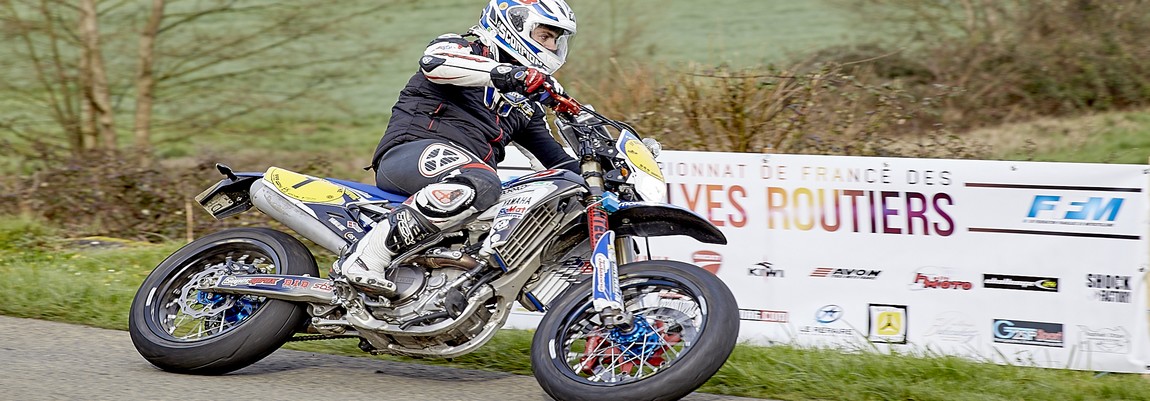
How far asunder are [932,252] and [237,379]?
3.39 metres

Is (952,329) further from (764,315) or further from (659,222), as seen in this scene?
(659,222)

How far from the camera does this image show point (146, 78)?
42.3ft

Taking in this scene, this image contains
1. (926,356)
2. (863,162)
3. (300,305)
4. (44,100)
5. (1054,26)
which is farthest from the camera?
(1054,26)

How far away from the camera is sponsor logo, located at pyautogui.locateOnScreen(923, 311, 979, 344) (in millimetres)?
6156

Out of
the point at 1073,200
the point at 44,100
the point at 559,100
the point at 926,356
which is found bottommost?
the point at 926,356

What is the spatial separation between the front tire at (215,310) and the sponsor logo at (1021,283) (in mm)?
3233

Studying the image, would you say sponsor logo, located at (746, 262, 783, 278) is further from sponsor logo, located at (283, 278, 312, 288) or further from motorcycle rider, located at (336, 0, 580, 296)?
sponsor logo, located at (283, 278, 312, 288)

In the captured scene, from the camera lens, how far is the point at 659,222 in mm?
4961

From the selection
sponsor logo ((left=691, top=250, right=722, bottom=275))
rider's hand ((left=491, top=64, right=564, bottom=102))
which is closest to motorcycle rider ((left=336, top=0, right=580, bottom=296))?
rider's hand ((left=491, top=64, right=564, bottom=102))

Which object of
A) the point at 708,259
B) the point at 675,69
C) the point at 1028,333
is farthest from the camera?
the point at 675,69

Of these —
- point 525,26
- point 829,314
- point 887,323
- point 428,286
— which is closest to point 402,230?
point 428,286

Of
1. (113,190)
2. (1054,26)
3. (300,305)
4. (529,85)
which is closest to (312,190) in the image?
(300,305)

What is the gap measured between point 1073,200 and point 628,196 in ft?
7.78

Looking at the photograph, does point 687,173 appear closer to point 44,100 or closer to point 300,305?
point 300,305
